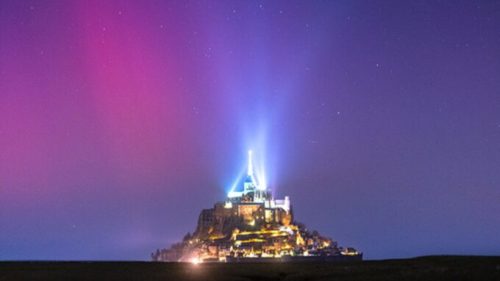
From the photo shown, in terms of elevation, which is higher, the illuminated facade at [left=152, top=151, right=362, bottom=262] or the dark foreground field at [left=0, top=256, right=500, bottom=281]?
the illuminated facade at [left=152, top=151, right=362, bottom=262]

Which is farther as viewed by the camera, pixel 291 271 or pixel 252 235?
pixel 252 235

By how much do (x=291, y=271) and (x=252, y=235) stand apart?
146m

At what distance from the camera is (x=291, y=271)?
1698 cm

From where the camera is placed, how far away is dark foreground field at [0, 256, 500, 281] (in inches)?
592

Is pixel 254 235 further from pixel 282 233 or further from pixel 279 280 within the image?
pixel 279 280

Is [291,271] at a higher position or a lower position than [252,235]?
lower

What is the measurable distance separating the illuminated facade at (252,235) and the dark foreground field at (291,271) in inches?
5019

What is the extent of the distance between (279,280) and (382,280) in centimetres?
269

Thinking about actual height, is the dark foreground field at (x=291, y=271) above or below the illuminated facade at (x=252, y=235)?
below

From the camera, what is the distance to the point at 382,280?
561 inches

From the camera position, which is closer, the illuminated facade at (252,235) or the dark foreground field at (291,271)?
the dark foreground field at (291,271)

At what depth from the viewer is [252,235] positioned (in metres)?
161

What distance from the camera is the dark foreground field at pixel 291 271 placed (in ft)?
49.3

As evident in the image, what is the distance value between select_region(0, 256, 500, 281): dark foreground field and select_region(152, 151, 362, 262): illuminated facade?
418ft
